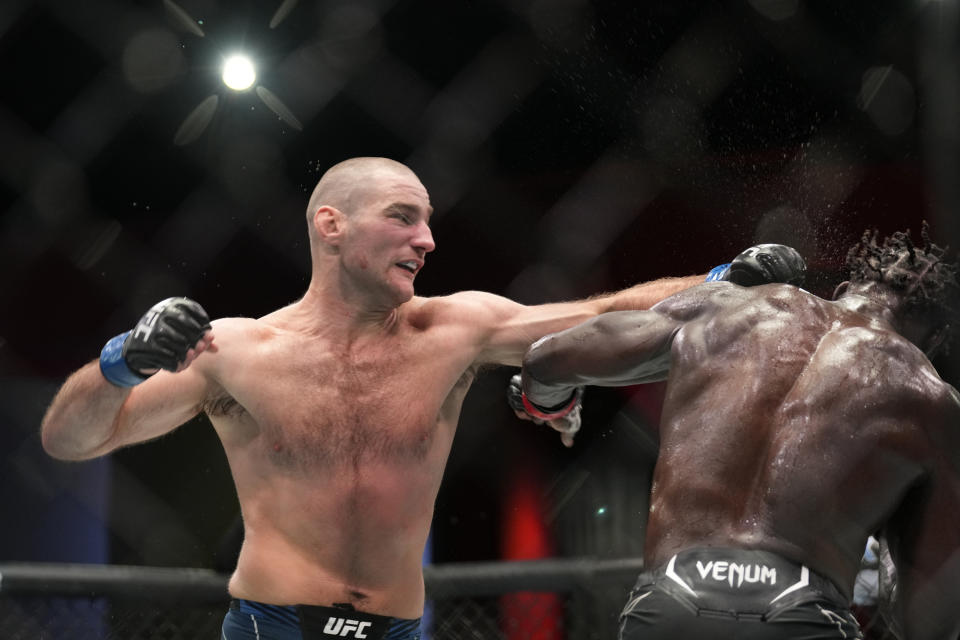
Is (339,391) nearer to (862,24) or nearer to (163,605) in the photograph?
(163,605)

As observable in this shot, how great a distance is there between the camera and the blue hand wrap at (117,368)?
203cm

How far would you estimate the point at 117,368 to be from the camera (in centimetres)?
204

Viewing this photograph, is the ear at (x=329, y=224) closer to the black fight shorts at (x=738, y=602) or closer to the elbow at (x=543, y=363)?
the elbow at (x=543, y=363)

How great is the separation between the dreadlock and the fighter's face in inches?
37.0

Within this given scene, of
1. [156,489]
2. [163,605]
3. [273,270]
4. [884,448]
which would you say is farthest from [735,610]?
[156,489]

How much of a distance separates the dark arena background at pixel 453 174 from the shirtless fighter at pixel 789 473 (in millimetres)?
2283

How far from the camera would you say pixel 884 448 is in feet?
5.44

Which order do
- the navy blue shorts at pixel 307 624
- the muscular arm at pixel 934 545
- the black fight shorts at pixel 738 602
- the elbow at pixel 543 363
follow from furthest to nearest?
the navy blue shorts at pixel 307 624 < the elbow at pixel 543 363 < the muscular arm at pixel 934 545 < the black fight shorts at pixel 738 602

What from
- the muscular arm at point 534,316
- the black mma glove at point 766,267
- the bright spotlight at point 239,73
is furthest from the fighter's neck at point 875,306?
the bright spotlight at point 239,73

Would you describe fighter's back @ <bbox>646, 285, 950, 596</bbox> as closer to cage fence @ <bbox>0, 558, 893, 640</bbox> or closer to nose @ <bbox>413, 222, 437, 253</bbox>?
nose @ <bbox>413, 222, 437, 253</bbox>

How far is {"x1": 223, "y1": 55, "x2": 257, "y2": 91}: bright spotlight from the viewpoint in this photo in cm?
452

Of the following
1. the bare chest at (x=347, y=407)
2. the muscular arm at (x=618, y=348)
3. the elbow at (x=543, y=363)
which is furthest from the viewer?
the bare chest at (x=347, y=407)

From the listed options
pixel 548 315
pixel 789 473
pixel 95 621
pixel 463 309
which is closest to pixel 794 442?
pixel 789 473

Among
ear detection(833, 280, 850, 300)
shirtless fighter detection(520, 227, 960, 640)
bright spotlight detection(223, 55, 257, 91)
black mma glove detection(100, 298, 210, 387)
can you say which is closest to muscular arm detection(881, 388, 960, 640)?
shirtless fighter detection(520, 227, 960, 640)
